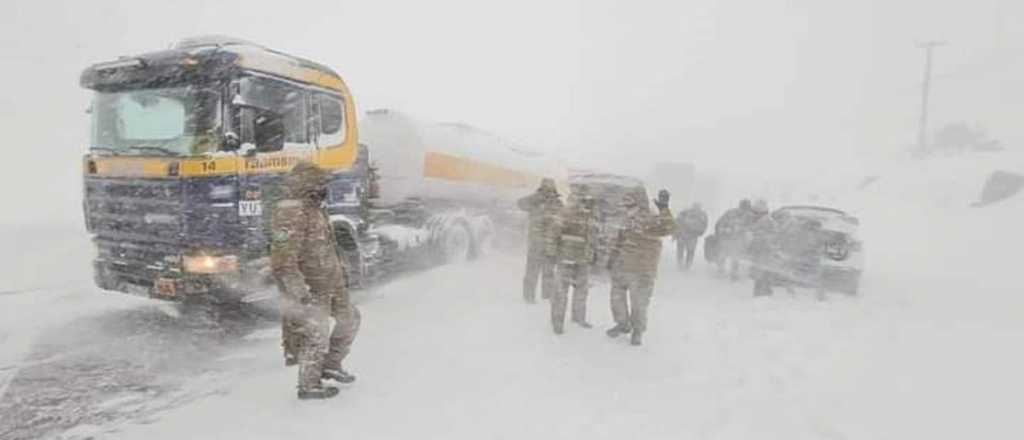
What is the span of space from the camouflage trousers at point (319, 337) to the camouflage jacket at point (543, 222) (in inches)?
118

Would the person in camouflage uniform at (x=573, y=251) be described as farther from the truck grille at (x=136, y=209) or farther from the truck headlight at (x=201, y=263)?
the truck grille at (x=136, y=209)

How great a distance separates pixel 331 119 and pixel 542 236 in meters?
2.99

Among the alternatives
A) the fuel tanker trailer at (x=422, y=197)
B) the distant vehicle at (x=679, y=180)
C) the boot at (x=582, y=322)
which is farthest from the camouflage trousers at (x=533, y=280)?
the distant vehicle at (x=679, y=180)

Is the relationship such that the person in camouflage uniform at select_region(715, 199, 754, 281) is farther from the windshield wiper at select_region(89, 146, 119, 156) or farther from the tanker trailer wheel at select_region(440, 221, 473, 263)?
the windshield wiper at select_region(89, 146, 119, 156)

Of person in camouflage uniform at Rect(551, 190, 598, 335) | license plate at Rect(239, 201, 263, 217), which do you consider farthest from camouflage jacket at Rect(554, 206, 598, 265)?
license plate at Rect(239, 201, 263, 217)

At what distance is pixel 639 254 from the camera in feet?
23.5

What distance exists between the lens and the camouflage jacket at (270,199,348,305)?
485cm

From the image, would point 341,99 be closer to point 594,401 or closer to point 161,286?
point 161,286

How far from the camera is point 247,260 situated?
693cm

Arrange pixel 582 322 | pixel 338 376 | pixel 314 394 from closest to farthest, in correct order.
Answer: pixel 314 394 < pixel 338 376 < pixel 582 322

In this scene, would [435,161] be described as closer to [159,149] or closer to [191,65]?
[191,65]

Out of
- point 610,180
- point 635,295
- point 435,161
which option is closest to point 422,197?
point 435,161

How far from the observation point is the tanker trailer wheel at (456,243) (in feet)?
37.0

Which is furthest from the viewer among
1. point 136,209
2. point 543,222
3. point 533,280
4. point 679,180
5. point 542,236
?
point 679,180
